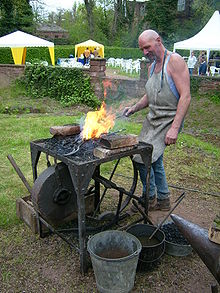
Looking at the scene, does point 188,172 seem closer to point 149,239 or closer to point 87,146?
point 149,239

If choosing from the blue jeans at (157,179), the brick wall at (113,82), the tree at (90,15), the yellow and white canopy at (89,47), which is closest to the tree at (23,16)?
the tree at (90,15)

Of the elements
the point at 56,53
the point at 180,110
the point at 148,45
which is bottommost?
the point at 56,53

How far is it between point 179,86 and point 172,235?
157 centimetres

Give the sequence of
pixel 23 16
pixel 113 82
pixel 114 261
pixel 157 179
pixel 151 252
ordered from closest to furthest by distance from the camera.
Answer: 1. pixel 114 261
2. pixel 151 252
3. pixel 157 179
4. pixel 113 82
5. pixel 23 16

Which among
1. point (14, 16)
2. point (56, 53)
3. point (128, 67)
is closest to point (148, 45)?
point (128, 67)

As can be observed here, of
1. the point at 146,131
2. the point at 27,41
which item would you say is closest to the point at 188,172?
the point at 146,131

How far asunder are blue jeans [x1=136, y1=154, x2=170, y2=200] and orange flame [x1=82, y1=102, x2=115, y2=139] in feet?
1.97

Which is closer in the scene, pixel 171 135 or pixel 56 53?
pixel 171 135

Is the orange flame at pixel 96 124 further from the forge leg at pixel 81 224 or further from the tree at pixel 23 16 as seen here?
the tree at pixel 23 16

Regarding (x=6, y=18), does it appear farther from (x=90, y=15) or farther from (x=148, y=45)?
(x=148, y=45)

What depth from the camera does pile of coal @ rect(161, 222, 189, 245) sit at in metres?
3.28

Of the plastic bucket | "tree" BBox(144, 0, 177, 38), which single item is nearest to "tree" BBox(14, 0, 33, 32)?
"tree" BBox(144, 0, 177, 38)

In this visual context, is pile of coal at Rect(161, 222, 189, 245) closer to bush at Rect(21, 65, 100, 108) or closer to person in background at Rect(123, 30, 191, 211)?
person in background at Rect(123, 30, 191, 211)

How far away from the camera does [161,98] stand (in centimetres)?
344
